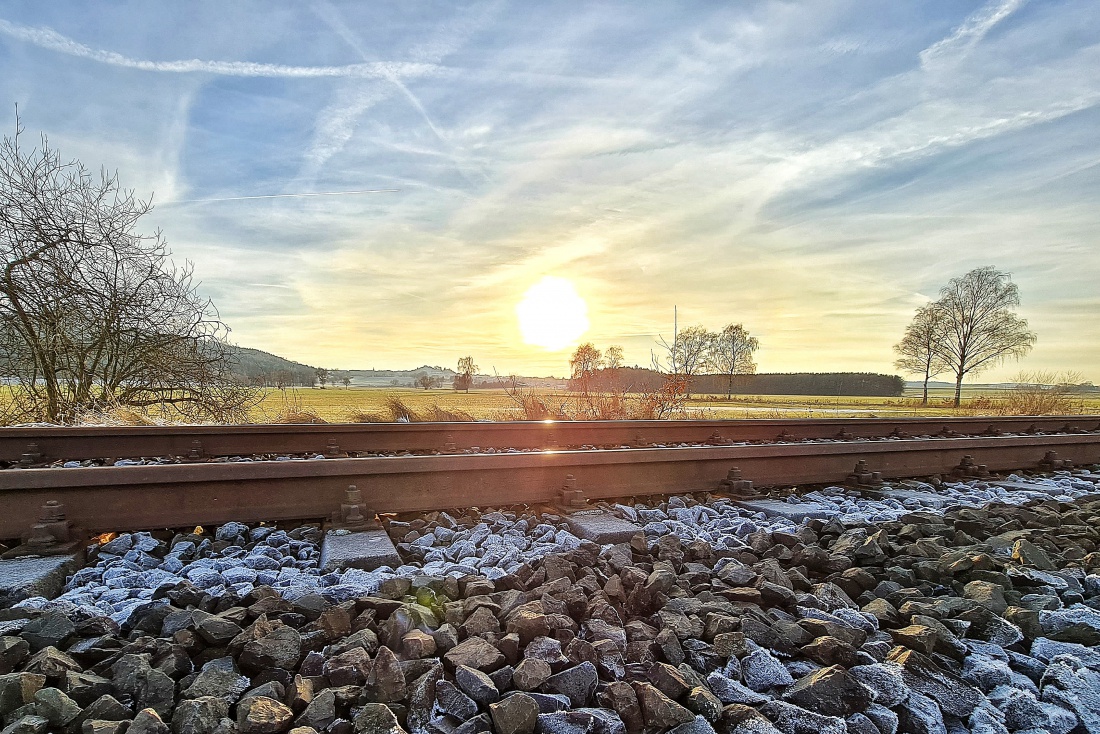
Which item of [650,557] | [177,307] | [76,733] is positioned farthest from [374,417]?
[76,733]

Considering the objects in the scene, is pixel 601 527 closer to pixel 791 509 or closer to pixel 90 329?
pixel 791 509

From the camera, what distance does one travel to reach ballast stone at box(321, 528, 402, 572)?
3.35 m

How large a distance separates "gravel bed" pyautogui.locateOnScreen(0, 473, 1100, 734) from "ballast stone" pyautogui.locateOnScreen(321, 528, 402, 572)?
0.13 metres

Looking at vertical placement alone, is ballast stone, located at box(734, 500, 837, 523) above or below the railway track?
below

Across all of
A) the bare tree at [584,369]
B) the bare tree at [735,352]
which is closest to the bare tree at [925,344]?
the bare tree at [735,352]

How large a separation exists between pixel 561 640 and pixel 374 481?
2276 mm

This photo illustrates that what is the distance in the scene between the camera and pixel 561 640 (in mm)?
2480

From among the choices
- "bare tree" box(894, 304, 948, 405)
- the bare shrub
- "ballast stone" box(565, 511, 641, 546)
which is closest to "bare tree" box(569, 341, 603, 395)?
the bare shrub

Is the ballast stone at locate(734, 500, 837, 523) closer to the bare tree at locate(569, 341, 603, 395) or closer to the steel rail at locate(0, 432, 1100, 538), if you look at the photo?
the steel rail at locate(0, 432, 1100, 538)

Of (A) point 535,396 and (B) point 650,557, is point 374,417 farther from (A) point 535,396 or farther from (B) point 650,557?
(B) point 650,557

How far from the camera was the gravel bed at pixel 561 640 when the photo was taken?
2043 millimetres

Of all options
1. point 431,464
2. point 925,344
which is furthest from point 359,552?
point 925,344

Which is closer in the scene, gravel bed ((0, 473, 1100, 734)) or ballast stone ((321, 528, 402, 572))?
gravel bed ((0, 473, 1100, 734))

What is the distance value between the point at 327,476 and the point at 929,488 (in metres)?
6.04
